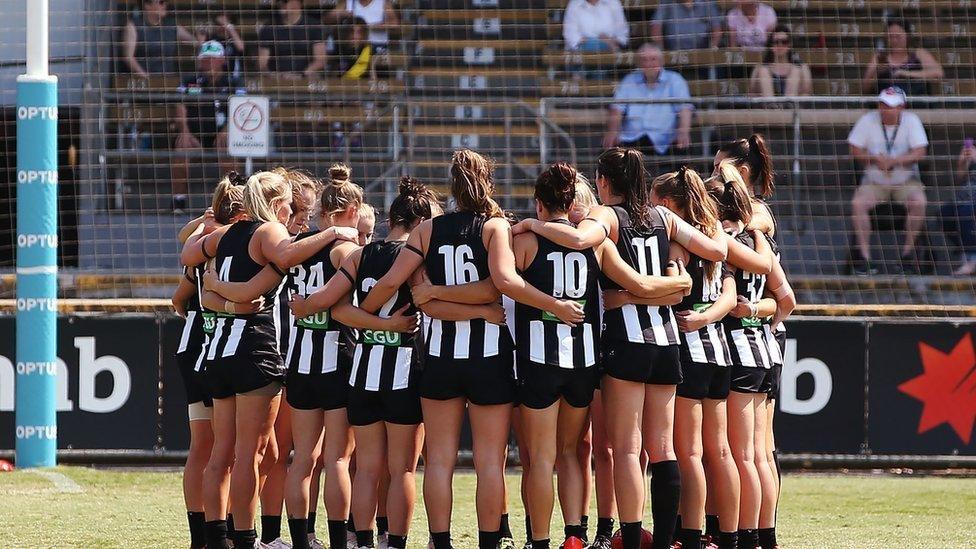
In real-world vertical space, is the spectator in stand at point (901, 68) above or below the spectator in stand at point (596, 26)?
below

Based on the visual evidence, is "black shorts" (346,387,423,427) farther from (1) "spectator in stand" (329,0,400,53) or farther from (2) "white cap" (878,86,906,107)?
(1) "spectator in stand" (329,0,400,53)

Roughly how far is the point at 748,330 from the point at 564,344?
101cm

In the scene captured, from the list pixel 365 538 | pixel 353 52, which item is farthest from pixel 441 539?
pixel 353 52

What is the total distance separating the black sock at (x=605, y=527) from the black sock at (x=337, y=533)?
3.57 ft

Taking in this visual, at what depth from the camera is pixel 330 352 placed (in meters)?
5.55

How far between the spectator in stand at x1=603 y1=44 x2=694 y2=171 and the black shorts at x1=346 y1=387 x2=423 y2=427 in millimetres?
6274

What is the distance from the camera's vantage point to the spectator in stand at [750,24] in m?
12.5

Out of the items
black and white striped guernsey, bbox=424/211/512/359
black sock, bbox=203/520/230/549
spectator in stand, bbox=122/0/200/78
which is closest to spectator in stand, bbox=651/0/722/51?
spectator in stand, bbox=122/0/200/78

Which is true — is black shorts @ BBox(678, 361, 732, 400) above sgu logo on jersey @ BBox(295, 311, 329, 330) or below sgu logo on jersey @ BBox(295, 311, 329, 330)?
below

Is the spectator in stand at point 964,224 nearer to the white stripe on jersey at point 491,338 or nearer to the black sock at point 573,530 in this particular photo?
the black sock at point 573,530

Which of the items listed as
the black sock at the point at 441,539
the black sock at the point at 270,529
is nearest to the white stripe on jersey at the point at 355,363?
the black sock at the point at 441,539

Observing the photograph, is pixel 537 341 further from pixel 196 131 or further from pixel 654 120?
pixel 196 131

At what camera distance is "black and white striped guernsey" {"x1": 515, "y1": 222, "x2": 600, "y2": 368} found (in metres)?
5.25

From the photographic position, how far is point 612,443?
5.39m
